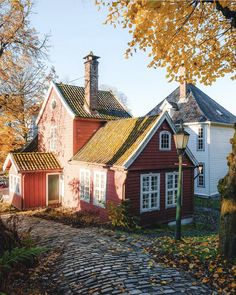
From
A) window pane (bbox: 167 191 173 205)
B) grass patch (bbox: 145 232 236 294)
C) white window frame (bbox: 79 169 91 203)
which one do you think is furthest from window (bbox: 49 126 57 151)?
grass patch (bbox: 145 232 236 294)

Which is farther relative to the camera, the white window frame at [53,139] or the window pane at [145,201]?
the white window frame at [53,139]

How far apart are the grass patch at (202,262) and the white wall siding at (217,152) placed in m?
17.2

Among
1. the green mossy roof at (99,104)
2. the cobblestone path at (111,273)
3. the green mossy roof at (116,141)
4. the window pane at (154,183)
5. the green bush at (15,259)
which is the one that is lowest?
the cobblestone path at (111,273)

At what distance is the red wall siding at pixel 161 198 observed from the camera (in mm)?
14094

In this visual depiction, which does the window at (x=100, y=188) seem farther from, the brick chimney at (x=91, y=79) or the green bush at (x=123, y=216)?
the brick chimney at (x=91, y=79)

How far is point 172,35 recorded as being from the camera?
7.11m

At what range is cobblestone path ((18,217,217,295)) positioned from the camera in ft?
17.4

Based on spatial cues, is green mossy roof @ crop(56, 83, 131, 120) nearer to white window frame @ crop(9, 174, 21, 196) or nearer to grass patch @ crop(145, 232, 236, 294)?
white window frame @ crop(9, 174, 21, 196)

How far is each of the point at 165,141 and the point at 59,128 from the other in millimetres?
8747

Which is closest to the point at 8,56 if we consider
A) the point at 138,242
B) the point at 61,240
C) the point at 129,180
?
the point at 129,180

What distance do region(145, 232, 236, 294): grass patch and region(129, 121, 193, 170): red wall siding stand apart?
599 centimetres

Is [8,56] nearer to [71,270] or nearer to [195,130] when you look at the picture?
[71,270]

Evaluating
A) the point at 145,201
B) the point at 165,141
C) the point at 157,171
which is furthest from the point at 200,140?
the point at 145,201

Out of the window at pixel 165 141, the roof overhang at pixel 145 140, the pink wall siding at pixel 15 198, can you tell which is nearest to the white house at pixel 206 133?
the window at pixel 165 141
